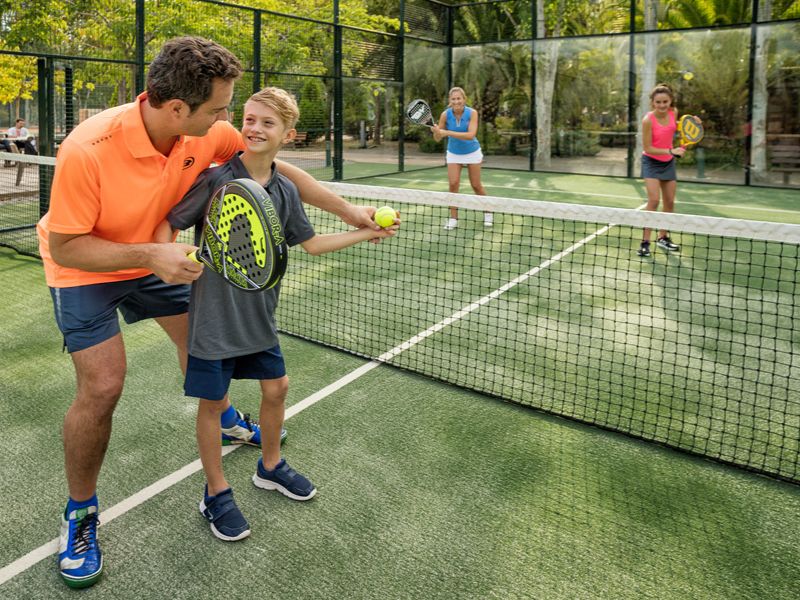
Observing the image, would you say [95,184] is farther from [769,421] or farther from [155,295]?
[769,421]

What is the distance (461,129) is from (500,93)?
1044 cm

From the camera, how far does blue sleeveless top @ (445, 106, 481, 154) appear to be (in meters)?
9.65

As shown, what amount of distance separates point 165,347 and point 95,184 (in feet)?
9.45

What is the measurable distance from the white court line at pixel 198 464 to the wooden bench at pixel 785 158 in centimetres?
1138

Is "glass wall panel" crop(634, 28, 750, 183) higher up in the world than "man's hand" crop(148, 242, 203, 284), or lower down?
higher up

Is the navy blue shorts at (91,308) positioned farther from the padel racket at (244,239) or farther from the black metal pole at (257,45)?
the black metal pole at (257,45)

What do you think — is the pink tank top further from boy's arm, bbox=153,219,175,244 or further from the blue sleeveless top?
boy's arm, bbox=153,219,175,244

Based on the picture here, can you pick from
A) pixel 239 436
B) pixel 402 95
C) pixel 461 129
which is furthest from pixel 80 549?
pixel 402 95

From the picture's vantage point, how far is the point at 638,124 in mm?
17344

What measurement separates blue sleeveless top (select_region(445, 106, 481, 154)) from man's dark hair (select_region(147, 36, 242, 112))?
7490 millimetres

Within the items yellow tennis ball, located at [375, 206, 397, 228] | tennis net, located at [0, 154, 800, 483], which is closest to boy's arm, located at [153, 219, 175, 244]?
yellow tennis ball, located at [375, 206, 397, 228]

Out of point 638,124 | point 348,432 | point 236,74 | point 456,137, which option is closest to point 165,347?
point 348,432

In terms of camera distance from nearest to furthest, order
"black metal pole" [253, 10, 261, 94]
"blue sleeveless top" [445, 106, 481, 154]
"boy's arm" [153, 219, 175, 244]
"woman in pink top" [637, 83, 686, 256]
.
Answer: "boy's arm" [153, 219, 175, 244]
"woman in pink top" [637, 83, 686, 256]
"blue sleeveless top" [445, 106, 481, 154]
"black metal pole" [253, 10, 261, 94]

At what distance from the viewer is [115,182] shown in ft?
8.17
